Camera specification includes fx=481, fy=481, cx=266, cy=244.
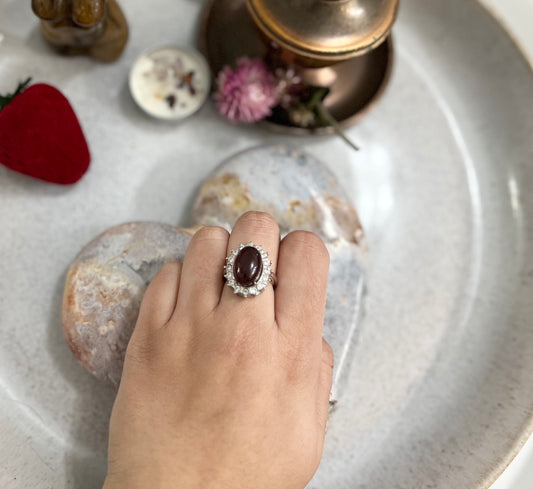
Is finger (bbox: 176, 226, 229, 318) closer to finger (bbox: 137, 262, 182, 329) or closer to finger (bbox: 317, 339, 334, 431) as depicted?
finger (bbox: 137, 262, 182, 329)

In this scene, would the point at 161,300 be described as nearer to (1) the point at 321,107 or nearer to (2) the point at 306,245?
(2) the point at 306,245

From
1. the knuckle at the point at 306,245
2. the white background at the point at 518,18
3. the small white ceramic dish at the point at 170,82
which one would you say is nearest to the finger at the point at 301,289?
the knuckle at the point at 306,245

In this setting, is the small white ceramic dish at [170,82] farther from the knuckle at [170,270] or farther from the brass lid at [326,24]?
the knuckle at [170,270]

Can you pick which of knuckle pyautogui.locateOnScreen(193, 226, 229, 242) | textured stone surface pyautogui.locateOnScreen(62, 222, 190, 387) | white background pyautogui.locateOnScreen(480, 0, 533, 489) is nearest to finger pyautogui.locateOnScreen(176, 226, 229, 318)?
knuckle pyautogui.locateOnScreen(193, 226, 229, 242)

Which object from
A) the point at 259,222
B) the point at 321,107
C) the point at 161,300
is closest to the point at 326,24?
the point at 321,107

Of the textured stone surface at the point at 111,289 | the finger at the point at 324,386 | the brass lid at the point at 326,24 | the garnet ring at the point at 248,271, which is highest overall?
the brass lid at the point at 326,24
